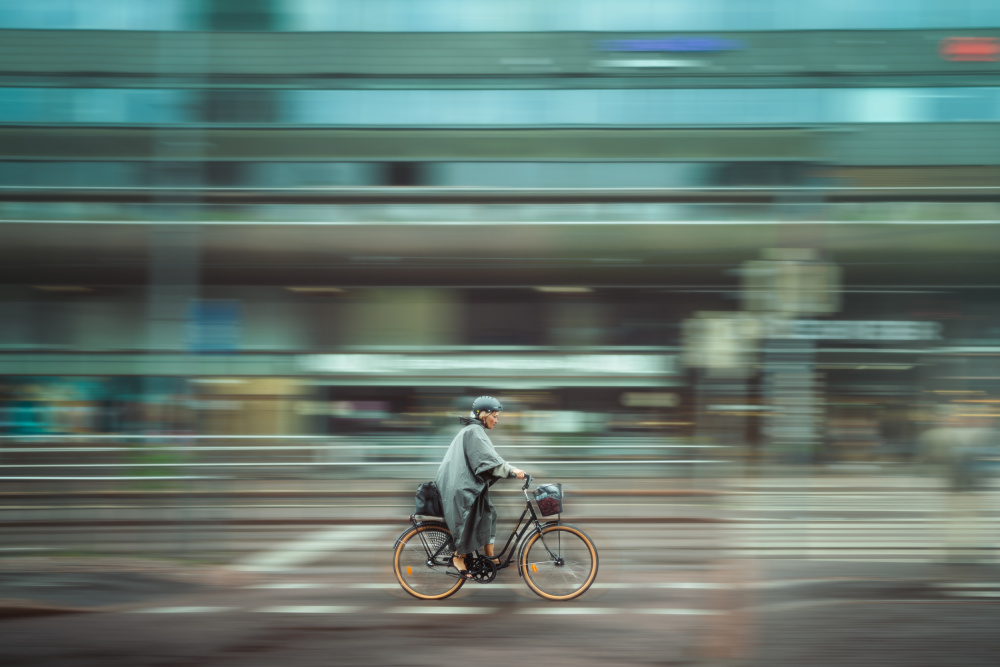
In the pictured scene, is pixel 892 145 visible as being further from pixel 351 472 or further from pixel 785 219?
pixel 351 472

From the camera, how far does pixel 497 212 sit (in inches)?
616

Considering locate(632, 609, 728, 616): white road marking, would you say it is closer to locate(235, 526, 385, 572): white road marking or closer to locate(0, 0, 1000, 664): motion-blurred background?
locate(235, 526, 385, 572): white road marking

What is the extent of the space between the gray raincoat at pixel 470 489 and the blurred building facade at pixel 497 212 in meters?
9.35

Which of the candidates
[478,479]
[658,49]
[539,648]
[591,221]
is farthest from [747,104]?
[539,648]

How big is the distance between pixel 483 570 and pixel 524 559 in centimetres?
32

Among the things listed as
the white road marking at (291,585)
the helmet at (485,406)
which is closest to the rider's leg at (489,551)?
the helmet at (485,406)

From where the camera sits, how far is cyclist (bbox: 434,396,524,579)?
6.12 m

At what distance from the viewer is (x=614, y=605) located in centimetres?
621

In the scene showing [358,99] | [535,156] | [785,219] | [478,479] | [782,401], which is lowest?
[478,479]

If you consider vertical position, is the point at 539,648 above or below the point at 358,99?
below

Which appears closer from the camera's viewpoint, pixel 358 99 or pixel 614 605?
pixel 614 605

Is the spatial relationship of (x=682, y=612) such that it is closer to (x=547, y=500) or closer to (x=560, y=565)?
(x=560, y=565)

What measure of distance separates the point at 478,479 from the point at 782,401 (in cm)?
795

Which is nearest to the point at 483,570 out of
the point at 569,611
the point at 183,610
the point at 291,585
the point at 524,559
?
the point at 524,559
